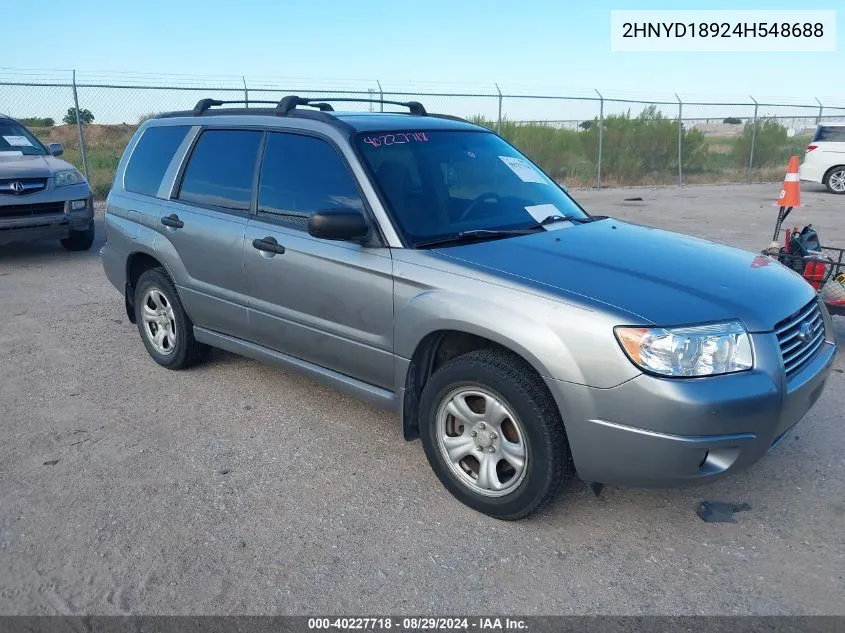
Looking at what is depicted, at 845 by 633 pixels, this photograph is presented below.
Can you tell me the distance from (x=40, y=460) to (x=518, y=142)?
63.5ft

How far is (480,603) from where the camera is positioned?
2754 millimetres

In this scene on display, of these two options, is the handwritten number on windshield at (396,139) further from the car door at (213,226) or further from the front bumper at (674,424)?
the front bumper at (674,424)

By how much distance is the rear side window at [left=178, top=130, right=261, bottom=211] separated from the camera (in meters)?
4.38

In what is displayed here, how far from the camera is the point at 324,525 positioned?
3287 mm

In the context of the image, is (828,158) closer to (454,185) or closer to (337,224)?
A: (454,185)

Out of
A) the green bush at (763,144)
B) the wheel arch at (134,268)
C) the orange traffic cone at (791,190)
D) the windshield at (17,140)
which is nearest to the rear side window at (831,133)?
the green bush at (763,144)

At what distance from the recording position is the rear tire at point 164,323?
16.5 feet

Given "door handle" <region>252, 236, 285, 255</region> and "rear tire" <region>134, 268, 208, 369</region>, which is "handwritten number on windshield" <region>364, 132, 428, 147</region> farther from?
"rear tire" <region>134, 268, 208, 369</region>

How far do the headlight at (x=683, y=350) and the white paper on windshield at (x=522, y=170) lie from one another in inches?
69.4

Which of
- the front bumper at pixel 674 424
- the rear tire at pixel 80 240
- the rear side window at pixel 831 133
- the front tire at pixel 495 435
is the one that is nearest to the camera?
the front bumper at pixel 674 424

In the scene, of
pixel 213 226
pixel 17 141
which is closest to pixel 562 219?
pixel 213 226

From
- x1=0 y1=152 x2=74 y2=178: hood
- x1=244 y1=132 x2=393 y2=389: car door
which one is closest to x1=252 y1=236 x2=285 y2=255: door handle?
x1=244 y1=132 x2=393 y2=389: car door

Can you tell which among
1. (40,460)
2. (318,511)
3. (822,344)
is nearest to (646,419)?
(822,344)

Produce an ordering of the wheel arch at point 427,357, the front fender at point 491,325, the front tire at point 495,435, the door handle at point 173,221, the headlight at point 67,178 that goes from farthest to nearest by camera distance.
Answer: the headlight at point 67,178 < the door handle at point 173,221 < the wheel arch at point 427,357 < the front tire at point 495,435 < the front fender at point 491,325
